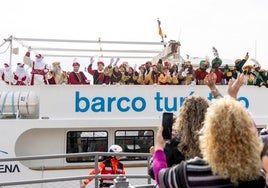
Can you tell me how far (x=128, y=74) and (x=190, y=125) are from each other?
718 centimetres

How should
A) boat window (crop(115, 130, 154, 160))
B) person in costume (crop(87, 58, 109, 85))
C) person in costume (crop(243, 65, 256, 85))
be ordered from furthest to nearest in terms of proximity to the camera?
person in costume (crop(243, 65, 256, 85))
person in costume (crop(87, 58, 109, 85))
boat window (crop(115, 130, 154, 160))

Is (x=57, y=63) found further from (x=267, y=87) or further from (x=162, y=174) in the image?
(x=162, y=174)

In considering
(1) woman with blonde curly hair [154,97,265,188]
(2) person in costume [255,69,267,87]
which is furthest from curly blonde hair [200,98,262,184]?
(2) person in costume [255,69,267,87]

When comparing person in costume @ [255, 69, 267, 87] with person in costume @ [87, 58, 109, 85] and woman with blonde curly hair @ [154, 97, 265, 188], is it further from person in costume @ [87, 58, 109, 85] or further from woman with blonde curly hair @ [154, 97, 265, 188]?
woman with blonde curly hair @ [154, 97, 265, 188]

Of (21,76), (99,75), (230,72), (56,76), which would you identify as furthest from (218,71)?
(21,76)

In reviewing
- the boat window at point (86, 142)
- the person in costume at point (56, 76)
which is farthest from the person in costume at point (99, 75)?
the boat window at point (86, 142)

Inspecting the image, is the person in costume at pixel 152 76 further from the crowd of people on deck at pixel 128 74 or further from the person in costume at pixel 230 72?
the person in costume at pixel 230 72

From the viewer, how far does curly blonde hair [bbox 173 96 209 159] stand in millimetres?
2465

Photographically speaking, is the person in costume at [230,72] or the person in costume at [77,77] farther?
the person in costume at [230,72]

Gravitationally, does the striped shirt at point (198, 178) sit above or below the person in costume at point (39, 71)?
below

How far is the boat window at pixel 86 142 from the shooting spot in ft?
29.7

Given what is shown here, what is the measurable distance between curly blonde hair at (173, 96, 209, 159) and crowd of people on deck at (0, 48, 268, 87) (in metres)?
6.99

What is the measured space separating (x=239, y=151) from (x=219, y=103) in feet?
0.88

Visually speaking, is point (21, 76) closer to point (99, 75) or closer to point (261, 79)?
point (99, 75)
